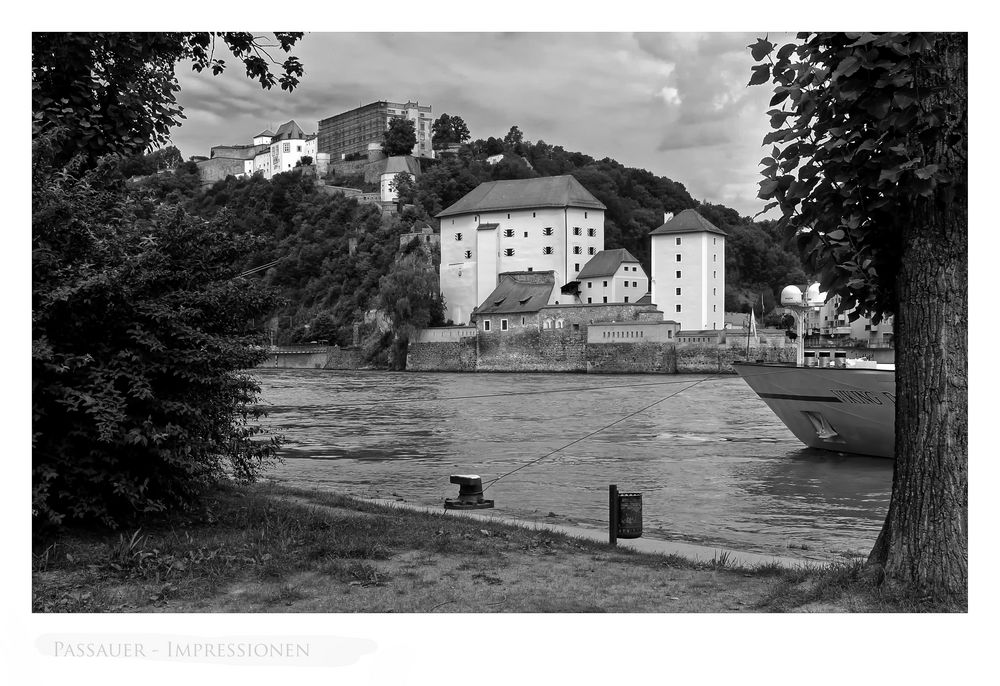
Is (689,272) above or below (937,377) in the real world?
above

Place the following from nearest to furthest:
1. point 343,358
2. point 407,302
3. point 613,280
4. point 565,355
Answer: point 565,355 → point 613,280 → point 407,302 → point 343,358

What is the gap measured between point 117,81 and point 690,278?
69585 mm

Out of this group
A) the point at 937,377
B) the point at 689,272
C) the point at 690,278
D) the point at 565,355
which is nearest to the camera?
the point at 937,377

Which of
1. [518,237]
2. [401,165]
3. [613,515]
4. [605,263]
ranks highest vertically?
[401,165]

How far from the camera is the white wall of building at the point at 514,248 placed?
8331 cm

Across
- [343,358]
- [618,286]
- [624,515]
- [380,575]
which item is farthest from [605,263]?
[380,575]

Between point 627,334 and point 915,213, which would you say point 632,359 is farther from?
point 915,213

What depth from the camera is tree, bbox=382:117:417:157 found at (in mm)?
128250

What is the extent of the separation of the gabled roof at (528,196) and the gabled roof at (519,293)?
6.80m

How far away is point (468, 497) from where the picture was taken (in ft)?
32.0

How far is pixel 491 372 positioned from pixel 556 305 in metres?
7.50

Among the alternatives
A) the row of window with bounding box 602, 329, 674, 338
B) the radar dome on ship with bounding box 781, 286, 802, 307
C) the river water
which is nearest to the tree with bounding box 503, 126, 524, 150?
the row of window with bounding box 602, 329, 674, 338

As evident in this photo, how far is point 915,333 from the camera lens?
4.79 meters
